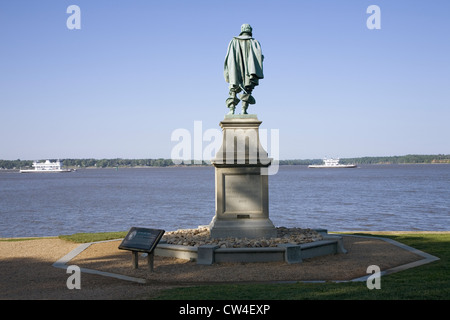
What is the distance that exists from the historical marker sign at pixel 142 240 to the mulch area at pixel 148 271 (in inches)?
21.6

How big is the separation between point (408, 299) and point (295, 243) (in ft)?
15.2

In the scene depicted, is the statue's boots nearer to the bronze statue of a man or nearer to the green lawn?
the bronze statue of a man

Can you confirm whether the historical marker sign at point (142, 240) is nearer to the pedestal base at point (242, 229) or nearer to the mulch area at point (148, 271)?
the mulch area at point (148, 271)

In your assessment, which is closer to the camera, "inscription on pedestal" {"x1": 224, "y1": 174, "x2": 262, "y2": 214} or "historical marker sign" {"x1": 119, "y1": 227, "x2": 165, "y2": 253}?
"historical marker sign" {"x1": 119, "y1": 227, "x2": 165, "y2": 253}

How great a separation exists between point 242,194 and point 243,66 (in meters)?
3.70

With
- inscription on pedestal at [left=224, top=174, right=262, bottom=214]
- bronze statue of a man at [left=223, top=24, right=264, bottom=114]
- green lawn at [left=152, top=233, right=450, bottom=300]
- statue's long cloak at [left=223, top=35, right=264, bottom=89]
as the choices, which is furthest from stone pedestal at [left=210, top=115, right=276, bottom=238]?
green lawn at [left=152, top=233, right=450, bottom=300]

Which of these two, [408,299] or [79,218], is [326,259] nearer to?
[408,299]

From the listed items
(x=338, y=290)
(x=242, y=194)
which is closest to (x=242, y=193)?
(x=242, y=194)

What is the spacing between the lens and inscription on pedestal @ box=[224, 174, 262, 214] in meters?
12.4

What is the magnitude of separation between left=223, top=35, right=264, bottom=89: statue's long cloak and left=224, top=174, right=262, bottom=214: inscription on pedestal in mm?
2746

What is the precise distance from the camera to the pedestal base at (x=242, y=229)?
12312mm

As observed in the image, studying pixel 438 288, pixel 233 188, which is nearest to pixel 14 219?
pixel 233 188

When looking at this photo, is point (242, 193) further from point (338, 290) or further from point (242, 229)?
point (338, 290)

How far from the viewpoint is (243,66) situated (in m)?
13.2
